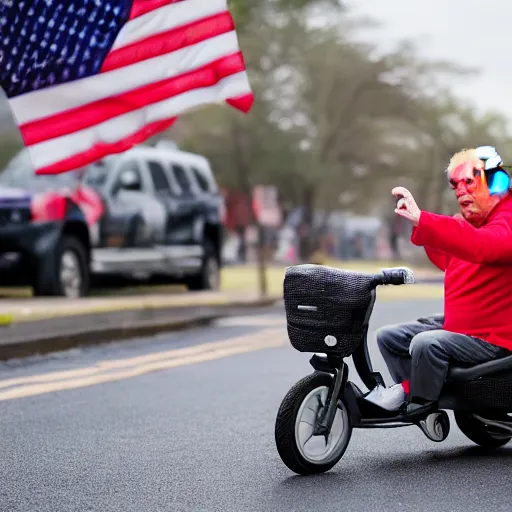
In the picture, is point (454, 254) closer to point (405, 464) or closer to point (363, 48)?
point (405, 464)

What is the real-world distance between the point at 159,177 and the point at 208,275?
2551mm

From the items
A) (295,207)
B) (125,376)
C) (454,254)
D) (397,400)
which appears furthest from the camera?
(295,207)

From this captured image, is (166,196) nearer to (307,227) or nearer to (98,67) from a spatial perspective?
(98,67)

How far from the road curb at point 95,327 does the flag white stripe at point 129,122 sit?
2899mm

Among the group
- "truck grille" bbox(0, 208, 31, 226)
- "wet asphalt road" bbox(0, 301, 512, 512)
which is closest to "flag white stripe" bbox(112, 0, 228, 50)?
"wet asphalt road" bbox(0, 301, 512, 512)

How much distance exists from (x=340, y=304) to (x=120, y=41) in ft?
13.4

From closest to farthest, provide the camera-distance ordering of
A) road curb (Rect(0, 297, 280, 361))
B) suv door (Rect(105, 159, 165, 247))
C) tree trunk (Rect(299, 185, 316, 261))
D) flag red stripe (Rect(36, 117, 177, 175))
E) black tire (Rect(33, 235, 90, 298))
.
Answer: flag red stripe (Rect(36, 117, 177, 175)) → road curb (Rect(0, 297, 280, 361)) → black tire (Rect(33, 235, 90, 298)) → suv door (Rect(105, 159, 165, 247)) → tree trunk (Rect(299, 185, 316, 261))

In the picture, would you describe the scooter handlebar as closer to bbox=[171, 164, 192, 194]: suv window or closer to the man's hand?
the man's hand

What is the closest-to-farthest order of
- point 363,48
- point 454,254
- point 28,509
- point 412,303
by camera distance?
point 28,509 → point 454,254 → point 412,303 → point 363,48

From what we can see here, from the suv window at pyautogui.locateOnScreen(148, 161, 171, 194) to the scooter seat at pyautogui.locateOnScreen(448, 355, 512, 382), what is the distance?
14.4 metres

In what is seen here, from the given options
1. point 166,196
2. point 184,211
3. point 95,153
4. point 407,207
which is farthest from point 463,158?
point 184,211

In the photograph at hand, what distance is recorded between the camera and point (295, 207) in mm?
54719

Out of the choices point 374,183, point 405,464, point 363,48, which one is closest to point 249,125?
point 363,48

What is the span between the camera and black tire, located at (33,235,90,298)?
17.5 m
